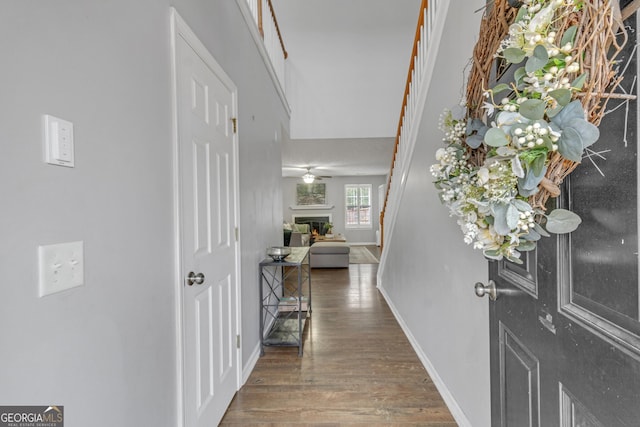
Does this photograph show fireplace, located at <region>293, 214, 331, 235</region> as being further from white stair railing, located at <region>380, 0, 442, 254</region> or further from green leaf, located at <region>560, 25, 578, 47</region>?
green leaf, located at <region>560, 25, 578, 47</region>

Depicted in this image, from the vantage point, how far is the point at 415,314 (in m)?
2.77

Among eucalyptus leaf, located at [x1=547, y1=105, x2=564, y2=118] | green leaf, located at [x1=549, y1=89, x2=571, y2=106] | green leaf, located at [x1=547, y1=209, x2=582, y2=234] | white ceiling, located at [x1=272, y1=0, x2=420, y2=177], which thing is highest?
white ceiling, located at [x1=272, y1=0, x2=420, y2=177]

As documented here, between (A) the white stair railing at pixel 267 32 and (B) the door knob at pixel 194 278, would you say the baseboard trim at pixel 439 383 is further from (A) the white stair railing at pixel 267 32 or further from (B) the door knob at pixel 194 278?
(A) the white stair railing at pixel 267 32

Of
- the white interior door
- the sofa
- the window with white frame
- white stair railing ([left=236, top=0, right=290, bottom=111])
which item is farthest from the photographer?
the window with white frame

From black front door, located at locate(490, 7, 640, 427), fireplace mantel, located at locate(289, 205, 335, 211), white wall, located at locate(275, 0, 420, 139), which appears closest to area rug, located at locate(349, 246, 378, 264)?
fireplace mantel, located at locate(289, 205, 335, 211)

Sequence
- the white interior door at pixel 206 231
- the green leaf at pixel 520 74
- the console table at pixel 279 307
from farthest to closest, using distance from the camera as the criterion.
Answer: the console table at pixel 279 307, the white interior door at pixel 206 231, the green leaf at pixel 520 74

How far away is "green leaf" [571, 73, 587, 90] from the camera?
0.58 m

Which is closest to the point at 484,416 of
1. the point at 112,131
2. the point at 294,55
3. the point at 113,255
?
the point at 113,255

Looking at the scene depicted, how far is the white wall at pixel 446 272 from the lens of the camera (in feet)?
5.31

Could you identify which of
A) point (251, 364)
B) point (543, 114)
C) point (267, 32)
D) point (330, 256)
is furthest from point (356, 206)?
point (543, 114)

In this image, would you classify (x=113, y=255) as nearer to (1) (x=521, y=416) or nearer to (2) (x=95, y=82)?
(2) (x=95, y=82)

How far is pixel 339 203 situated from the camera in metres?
11.0

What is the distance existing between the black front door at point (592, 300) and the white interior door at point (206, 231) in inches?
52.9

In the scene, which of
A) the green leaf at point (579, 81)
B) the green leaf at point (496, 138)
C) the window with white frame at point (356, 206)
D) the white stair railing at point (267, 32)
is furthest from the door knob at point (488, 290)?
the window with white frame at point (356, 206)
